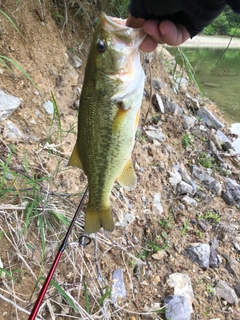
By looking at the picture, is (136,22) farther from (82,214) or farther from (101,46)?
(82,214)

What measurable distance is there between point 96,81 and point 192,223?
7.91 feet

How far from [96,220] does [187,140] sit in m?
3.38

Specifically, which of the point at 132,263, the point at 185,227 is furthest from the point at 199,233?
the point at 132,263

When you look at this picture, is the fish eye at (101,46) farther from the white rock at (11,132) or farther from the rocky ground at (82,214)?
the white rock at (11,132)

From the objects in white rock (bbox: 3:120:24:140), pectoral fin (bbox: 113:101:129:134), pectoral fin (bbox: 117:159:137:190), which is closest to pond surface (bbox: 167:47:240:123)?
white rock (bbox: 3:120:24:140)

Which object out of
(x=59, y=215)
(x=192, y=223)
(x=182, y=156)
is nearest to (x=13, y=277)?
(x=59, y=215)

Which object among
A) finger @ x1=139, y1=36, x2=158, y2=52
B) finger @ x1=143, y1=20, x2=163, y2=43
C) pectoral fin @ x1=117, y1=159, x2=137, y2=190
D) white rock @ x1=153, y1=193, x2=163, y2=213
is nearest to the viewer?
finger @ x1=143, y1=20, x2=163, y2=43

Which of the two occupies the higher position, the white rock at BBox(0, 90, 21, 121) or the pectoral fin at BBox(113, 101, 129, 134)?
the pectoral fin at BBox(113, 101, 129, 134)

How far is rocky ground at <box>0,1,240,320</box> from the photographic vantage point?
2.35m

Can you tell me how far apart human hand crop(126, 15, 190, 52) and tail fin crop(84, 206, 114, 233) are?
1.04 metres

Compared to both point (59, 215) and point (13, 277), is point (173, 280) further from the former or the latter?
point (13, 277)

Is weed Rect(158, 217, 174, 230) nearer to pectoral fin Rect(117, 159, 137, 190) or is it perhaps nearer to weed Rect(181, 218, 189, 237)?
weed Rect(181, 218, 189, 237)

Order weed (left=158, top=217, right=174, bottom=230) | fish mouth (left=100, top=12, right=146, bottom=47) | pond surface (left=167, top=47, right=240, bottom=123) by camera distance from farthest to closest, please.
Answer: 1. pond surface (left=167, top=47, right=240, bottom=123)
2. weed (left=158, top=217, right=174, bottom=230)
3. fish mouth (left=100, top=12, right=146, bottom=47)

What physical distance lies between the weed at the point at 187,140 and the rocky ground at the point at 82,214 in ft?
0.07
